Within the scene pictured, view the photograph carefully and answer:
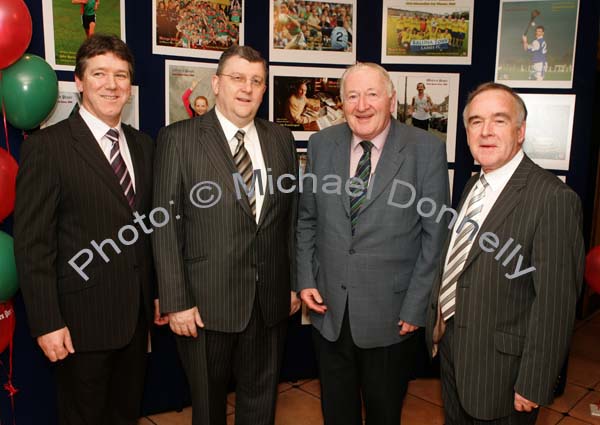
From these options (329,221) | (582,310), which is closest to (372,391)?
(329,221)

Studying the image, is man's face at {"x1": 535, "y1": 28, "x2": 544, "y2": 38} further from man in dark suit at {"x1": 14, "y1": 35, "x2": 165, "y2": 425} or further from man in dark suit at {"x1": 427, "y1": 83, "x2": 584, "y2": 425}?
man in dark suit at {"x1": 14, "y1": 35, "x2": 165, "y2": 425}

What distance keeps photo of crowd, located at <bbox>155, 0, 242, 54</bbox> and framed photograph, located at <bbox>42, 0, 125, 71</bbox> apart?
26 cm

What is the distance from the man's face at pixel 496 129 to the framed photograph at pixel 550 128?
145 centimetres

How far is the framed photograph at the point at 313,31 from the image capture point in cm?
303

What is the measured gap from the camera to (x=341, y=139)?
7.42 feet

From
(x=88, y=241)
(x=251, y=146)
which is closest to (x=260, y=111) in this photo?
(x=251, y=146)

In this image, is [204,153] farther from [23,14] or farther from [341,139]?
[23,14]

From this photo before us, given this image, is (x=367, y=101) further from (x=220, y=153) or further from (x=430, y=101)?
(x=430, y=101)

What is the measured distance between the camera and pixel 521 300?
170 cm

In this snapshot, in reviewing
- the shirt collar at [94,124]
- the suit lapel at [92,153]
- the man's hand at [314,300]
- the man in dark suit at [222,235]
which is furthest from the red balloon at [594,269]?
the shirt collar at [94,124]

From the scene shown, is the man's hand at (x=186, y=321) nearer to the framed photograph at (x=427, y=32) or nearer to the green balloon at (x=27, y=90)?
the green balloon at (x=27, y=90)

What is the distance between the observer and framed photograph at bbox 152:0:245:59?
274cm

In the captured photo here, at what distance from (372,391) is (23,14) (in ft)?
6.92

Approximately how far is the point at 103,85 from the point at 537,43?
247 cm
